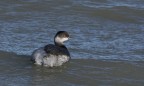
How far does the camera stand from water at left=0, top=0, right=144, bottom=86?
1031cm

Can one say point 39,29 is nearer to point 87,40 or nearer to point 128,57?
point 87,40

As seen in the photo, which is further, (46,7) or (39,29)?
(46,7)

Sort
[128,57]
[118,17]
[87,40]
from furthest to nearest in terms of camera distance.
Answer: [118,17]
[87,40]
[128,57]

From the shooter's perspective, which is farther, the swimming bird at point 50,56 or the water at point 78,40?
the swimming bird at point 50,56

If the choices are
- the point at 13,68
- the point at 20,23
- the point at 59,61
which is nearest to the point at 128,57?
the point at 59,61

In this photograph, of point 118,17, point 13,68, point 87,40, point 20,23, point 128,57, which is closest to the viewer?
point 13,68

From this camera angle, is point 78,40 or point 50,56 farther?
point 78,40

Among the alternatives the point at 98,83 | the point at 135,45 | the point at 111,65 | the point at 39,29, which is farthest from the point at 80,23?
the point at 98,83

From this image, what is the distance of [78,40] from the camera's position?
12531mm

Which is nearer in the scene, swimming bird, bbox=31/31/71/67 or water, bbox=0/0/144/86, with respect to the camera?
water, bbox=0/0/144/86

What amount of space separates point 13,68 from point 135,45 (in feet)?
8.61

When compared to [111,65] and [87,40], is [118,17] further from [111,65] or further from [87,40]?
[111,65]

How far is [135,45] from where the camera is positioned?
39.9ft

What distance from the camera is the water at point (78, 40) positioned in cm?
1031
